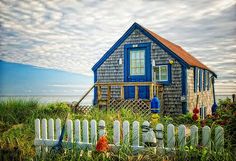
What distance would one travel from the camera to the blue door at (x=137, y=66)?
40.9 ft

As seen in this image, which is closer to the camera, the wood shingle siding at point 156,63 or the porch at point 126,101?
the porch at point 126,101

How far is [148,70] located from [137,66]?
0.57m

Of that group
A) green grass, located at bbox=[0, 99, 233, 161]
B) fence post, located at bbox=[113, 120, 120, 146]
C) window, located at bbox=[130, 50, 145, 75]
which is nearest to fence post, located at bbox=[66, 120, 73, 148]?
green grass, located at bbox=[0, 99, 233, 161]

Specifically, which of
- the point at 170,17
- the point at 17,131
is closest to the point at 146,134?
the point at 170,17

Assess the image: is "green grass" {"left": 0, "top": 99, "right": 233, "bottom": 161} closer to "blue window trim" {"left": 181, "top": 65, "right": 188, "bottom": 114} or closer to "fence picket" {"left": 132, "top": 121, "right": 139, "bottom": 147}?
"fence picket" {"left": 132, "top": 121, "right": 139, "bottom": 147}

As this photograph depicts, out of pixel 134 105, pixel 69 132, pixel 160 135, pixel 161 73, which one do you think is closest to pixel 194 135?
pixel 160 135

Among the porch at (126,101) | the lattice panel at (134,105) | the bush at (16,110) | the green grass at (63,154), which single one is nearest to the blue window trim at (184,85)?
the porch at (126,101)

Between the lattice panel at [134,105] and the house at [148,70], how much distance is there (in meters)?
0.35

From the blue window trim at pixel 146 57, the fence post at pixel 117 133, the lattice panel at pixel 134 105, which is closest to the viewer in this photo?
the fence post at pixel 117 133

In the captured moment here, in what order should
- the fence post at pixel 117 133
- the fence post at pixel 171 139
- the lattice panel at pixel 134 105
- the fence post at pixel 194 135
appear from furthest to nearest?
the lattice panel at pixel 134 105 < the fence post at pixel 117 133 < the fence post at pixel 171 139 < the fence post at pixel 194 135

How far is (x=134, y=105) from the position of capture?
33.9 ft

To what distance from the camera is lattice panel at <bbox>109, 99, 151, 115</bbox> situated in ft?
33.7

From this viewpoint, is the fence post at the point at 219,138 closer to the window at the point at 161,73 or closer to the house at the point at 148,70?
the house at the point at 148,70

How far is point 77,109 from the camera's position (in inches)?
429
